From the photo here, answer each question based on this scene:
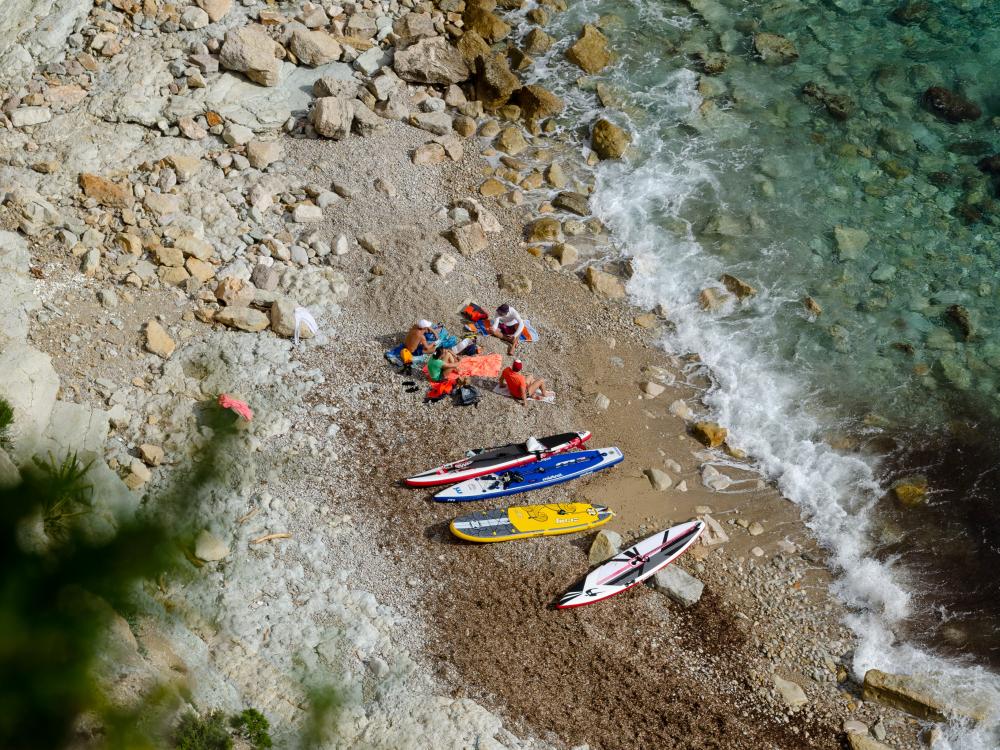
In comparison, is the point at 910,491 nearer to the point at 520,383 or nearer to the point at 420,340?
the point at 520,383

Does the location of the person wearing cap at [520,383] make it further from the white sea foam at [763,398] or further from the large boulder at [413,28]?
the large boulder at [413,28]

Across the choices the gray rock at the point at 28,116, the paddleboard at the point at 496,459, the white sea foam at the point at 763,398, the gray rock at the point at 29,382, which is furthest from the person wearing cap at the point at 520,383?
the gray rock at the point at 28,116

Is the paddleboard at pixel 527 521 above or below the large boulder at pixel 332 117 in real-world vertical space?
below

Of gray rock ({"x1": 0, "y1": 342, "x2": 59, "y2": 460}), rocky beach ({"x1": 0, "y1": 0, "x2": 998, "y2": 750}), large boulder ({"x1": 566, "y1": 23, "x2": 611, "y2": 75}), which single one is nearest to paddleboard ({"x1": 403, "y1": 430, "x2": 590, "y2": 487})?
rocky beach ({"x1": 0, "y1": 0, "x2": 998, "y2": 750})

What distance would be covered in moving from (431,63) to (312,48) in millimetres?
2736

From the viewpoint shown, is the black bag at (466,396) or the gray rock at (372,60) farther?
the gray rock at (372,60)

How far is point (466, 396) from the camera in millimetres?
15234

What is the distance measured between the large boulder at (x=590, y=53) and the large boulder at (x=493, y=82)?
7.34ft

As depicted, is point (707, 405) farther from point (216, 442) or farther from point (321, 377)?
point (216, 442)

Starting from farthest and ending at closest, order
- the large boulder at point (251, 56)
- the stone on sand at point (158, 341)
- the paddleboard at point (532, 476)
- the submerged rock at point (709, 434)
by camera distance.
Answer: the large boulder at point (251, 56)
the submerged rock at point (709, 434)
the stone on sand at point (158, 341)
the paddleboard at point (532, 476)

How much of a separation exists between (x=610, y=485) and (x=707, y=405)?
9.63ft

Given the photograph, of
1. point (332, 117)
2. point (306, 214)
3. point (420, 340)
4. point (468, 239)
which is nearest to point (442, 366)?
point (420, 340)

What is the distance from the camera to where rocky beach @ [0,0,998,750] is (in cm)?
1233

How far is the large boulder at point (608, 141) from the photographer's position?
66.6ft
